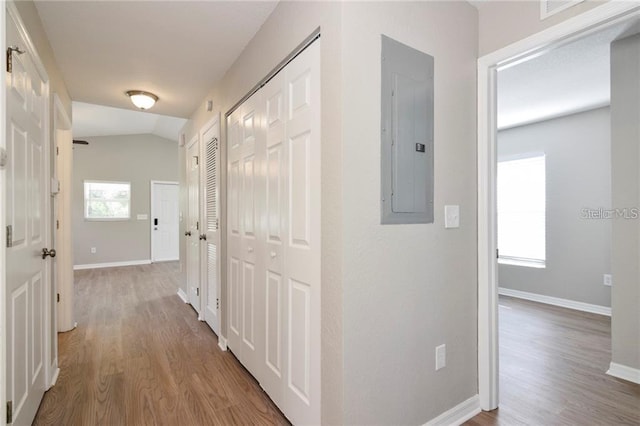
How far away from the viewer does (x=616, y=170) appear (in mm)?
2355

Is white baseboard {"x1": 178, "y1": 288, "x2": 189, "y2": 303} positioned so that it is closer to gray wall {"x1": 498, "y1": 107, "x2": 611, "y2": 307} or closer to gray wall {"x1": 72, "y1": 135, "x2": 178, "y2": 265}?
gray wall {"x1": 72, "y1": 135, "x2": 178, "y2": 265}

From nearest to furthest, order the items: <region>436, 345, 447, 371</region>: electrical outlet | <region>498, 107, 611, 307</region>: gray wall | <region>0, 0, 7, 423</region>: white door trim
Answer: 1. <region>0, 0, 7, 423</region>: white door trim
2. <region>436, 345, 447, 371</region>: electrical outlet
3. <region>498, 107, 611, 307</region>: gray wall

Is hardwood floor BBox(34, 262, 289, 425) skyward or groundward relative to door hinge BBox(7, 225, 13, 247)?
groundward

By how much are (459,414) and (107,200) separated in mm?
7929

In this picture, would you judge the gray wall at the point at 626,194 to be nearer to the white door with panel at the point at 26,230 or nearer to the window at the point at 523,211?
the window at the point at 523,211

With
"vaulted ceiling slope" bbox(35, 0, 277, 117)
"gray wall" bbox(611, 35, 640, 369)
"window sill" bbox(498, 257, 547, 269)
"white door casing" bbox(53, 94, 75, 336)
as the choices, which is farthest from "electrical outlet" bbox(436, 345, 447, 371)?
"white door casing" bbox(53, 94, 75, 336)

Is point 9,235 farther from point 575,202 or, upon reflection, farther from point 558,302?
point 558,302

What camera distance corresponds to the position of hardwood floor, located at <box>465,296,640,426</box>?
1844 mm

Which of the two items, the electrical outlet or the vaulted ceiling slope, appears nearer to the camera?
the electrical outlet

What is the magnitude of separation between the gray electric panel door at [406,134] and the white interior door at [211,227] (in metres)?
1.93

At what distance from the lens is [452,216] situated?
5.77ft

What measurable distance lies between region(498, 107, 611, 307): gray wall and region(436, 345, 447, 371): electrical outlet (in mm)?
3337

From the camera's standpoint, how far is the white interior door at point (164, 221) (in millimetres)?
7664

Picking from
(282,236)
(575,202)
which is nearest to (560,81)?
(575,202)
